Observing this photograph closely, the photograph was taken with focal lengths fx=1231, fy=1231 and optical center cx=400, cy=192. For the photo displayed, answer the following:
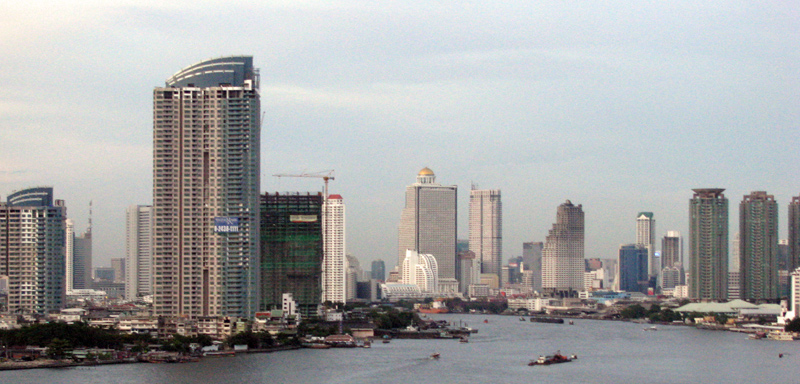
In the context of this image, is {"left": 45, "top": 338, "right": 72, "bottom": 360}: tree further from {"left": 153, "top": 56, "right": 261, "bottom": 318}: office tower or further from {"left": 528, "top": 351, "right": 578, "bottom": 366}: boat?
{"left": 528, "top": 351, "right": 578, "bottom": 366}: boat

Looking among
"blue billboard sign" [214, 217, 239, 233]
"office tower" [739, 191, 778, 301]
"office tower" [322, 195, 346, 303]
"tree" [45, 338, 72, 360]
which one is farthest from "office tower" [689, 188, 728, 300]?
"tree" [45, 338, 72, 360]

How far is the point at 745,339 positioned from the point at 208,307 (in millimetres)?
59795

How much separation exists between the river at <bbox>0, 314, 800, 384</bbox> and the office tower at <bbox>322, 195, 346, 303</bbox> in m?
66.1

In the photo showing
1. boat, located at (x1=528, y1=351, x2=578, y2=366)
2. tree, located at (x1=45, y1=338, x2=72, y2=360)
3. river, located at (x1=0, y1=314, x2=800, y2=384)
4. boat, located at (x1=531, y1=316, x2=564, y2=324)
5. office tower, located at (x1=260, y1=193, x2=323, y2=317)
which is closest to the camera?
river, located at (x1=0, y1=314, x2=800, y2=384)

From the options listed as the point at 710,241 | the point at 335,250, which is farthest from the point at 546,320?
the point at 335,250

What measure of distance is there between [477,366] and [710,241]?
119 metres

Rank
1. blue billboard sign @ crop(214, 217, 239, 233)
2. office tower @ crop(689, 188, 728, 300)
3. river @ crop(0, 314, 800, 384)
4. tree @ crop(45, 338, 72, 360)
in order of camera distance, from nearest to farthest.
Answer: river @ crop(0, 314, 800, 384)
tree @ crop(45, 338, 72, 360)
blue billboard sign @ crop(214, 217, 239, 233)
office tower @ crop(689, 188, 728, 300)

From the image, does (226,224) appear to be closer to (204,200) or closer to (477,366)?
(204,200)

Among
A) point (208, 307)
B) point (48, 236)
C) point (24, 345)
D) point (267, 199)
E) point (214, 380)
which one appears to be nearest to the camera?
point (214, 380)

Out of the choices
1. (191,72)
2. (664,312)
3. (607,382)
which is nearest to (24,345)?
(191,72)

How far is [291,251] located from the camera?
127 meters

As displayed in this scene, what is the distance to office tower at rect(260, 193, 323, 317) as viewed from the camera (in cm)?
12581

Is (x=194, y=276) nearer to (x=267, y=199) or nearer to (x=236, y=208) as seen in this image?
(x=236, y=208)

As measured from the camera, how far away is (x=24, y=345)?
3465 inches
